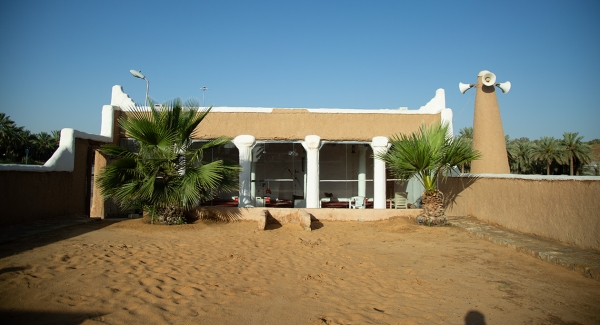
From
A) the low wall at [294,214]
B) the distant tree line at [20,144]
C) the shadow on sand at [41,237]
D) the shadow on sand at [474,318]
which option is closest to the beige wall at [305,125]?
the low wall at [294,214]

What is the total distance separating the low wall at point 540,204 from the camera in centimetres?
671

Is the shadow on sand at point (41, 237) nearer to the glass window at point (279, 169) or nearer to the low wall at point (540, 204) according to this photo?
the glass window at point (279, 169)

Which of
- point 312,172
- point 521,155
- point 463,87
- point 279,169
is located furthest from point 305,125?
point 521,155

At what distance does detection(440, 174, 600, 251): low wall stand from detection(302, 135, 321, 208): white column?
4.48 m

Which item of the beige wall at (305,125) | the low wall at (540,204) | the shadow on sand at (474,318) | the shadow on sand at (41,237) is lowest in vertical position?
the shadow on sand at (474,318)

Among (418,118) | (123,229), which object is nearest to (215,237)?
(123,229)

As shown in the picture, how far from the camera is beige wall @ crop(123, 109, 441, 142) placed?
42.5 ft

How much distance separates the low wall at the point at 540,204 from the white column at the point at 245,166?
6.46 meters

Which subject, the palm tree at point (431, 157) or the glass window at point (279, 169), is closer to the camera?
the palm tree at point (431, 157)

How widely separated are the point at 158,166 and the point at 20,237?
309 centimetres

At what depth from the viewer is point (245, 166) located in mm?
12445

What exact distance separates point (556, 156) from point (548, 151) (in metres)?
0.74

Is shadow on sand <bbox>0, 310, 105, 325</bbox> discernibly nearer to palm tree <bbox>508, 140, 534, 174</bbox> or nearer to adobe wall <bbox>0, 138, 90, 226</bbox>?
adobe wall <bbox>0, 138, 90, 226</bbox>

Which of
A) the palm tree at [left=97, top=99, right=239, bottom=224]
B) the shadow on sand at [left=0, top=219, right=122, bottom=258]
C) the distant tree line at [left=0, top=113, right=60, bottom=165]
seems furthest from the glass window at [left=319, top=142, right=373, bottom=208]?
the distant tree line at [left=0, top=113, right=60, bottom=165]
